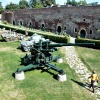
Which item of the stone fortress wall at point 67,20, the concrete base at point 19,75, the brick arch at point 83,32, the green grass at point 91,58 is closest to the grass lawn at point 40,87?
the concrete base at point 19,75

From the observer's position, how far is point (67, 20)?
31594 mm

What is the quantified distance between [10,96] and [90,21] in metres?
22.0

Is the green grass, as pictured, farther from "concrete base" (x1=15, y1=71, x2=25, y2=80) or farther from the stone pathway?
"concrete base" (x1=15, y1=71, x2=25, y2=80)

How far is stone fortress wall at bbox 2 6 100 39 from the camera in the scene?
92.5 ft

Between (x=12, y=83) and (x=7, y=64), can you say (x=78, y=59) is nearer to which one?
(x=7, y=64)

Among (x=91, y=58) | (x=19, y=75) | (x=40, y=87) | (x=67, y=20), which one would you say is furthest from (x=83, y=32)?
(x=40, y=87)

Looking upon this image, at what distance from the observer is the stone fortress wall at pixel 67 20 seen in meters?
28.2

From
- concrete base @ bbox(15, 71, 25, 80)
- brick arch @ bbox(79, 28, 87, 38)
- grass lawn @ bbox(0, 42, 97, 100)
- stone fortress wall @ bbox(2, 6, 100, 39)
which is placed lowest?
grass lawn @ bbox(0, 42, 97, 100)

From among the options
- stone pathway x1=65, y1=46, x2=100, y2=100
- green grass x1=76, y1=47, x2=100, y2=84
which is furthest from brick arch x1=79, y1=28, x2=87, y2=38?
stone pathway x1=65, y1=46, x2=100, y2=100

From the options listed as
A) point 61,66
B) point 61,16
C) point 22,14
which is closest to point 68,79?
point 61,66

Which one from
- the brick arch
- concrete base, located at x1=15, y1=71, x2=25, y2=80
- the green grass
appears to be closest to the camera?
concrete base, located at x1=15, y1=71, x2=25, y2=80

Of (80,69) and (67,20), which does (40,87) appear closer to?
(80,69)

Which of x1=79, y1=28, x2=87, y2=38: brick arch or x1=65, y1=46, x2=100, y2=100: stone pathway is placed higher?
x1=79, y1=28, x2=87, y2=38: brick arch

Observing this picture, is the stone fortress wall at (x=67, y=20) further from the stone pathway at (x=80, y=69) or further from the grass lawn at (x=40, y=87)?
the grass lawn at (x=40, y=87)
